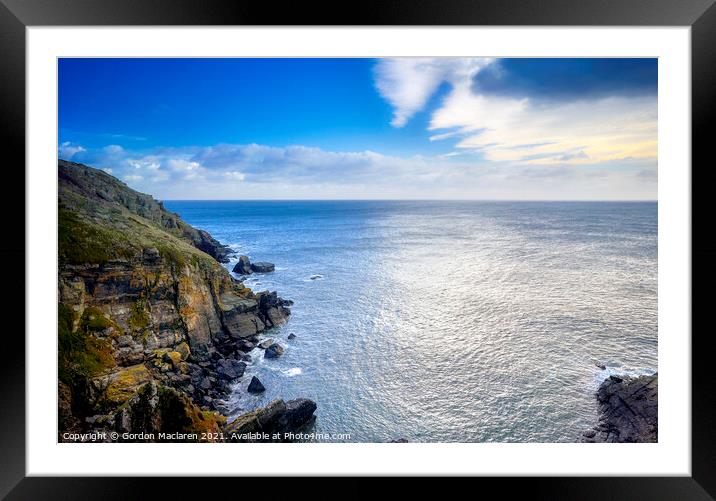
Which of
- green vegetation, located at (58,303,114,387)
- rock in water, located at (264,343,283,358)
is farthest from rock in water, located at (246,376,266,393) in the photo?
green vegetation, located at (58,303,114,387)

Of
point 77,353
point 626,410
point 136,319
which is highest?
point 136,319

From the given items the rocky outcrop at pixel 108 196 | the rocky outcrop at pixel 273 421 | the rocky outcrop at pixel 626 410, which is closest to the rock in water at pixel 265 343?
the rocky outcrop at pixel 273 421

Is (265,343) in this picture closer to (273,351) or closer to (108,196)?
(273,351)
